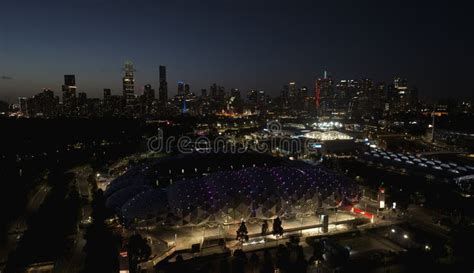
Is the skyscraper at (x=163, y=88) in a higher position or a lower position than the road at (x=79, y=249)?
higher

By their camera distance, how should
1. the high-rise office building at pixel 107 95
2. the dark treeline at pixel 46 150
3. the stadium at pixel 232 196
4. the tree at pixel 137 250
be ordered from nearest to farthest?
the tree at pixel 137 250 → the stadium at pixel 232 196 → the dark treeline at pixel 46 150 → the high-rise office building at pixel 107 95

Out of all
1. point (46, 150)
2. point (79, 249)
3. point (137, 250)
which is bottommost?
point (79, 249)

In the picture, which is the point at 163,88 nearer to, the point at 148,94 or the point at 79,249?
the point at 148,94

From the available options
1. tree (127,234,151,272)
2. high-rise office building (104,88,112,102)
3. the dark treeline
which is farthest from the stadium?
high-rise office building (104,88,112,102)

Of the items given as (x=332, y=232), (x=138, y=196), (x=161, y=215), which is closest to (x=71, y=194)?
(x=138, y=196)

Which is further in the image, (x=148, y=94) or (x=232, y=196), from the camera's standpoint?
(x=148, y=94)

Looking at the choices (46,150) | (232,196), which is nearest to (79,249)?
(232,196)

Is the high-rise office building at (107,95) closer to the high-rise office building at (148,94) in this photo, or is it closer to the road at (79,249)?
the high-rise office building at (148,94)

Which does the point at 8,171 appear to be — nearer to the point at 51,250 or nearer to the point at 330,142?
the point at 51,250

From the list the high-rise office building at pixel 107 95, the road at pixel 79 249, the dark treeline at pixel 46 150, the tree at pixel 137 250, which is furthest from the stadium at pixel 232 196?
the high-rise office building at pixel 107 95
